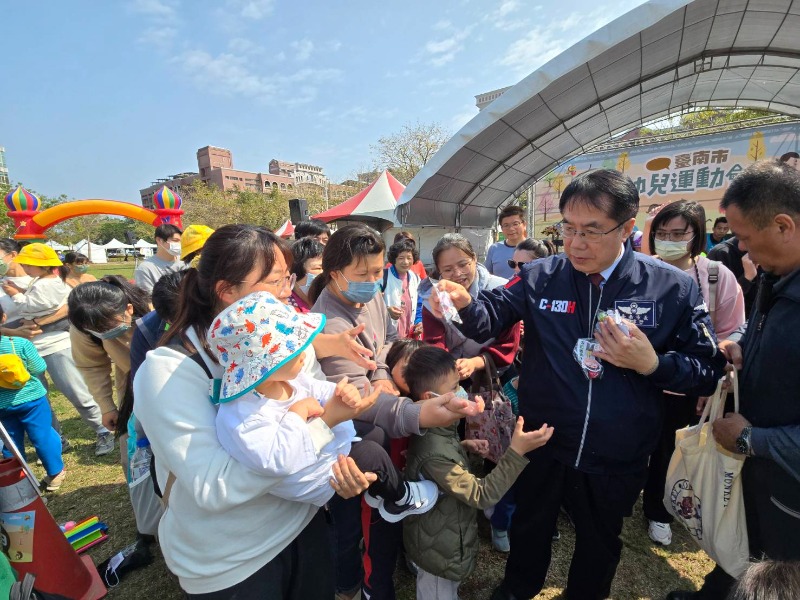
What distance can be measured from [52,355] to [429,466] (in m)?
4.13

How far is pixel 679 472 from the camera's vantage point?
5.54ft

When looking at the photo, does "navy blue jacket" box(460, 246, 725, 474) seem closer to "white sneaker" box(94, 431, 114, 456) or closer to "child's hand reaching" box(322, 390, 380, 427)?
"child's hand reaching" box(322, 390, 380, 427)

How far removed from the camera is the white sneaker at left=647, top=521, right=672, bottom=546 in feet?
7.93

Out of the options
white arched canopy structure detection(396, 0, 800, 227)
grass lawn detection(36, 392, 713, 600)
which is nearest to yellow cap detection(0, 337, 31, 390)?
grass lawn detection(36, 392, 713, 600)

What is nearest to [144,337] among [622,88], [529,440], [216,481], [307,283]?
[216,481]

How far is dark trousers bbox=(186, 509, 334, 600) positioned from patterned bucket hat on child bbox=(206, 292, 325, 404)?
0.61m

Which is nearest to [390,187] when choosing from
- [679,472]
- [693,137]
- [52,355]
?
[693,137]

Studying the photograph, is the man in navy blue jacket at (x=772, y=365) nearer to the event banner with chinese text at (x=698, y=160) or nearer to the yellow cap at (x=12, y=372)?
the yellow cap at (x=12, y=372)

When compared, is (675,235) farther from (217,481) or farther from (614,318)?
(217,481)

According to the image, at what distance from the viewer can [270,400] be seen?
1.09 meters

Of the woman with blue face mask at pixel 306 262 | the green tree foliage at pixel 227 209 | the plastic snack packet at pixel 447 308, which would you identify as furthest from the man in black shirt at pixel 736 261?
the green tree foliage at pixel 227 209

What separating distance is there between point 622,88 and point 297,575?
9.60 metres

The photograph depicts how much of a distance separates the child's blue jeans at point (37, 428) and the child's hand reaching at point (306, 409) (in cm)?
320

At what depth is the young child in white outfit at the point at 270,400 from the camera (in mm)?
981
